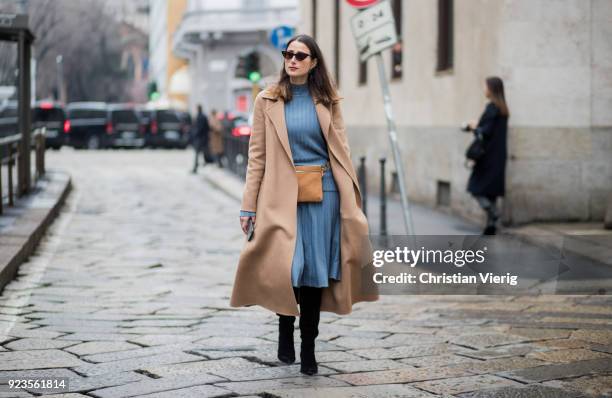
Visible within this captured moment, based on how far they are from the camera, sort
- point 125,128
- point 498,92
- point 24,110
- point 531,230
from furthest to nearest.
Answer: point 125,128, point 24,110, point 531,230, point 498,92

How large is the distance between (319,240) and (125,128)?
3973 centimetres

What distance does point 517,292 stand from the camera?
958 centimetres

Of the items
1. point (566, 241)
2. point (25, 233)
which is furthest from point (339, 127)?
point (25, 233)

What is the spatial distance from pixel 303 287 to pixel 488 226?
7.01 m

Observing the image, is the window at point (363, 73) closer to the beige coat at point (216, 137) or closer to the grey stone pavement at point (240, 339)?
the beige coat at point (216, 137)

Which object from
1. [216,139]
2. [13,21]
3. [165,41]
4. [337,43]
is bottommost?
[216,139]

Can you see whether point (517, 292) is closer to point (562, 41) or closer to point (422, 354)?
point (422, 354)

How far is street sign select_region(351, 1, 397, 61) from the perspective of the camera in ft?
36.4

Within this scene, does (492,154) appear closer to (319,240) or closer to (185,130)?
(319,240)

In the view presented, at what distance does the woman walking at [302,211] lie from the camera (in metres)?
6.12

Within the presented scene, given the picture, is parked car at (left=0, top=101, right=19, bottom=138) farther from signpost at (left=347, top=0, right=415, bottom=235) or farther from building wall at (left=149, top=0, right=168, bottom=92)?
building wall at (left=149, top=0, right=168, bottom=92)

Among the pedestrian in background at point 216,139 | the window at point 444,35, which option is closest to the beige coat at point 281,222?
the window at point 444,35

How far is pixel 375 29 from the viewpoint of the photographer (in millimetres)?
11203

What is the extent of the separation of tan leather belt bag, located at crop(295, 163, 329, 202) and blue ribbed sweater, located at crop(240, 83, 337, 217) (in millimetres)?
47
